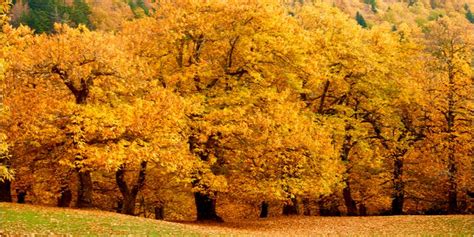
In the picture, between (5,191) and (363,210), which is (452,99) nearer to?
(363,210)

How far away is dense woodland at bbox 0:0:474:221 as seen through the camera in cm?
3039

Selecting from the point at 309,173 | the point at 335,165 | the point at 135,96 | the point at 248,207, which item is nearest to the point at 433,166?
the point at 335,165

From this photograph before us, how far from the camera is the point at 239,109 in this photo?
32719 millimetres

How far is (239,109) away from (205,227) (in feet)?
25.1

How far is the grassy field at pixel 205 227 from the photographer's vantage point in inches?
863

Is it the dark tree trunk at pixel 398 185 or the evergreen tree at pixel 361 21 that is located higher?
the evergreen tree at pixel 361 21

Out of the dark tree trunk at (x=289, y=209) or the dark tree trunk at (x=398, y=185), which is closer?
the dark tree trunk at (x=289, y=209)

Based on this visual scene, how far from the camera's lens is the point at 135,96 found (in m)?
34.3

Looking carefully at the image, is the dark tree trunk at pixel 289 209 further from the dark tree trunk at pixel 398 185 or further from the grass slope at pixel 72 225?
the grass slope at pixel 72 225

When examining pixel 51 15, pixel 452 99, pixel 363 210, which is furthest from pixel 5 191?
pixel 51 15

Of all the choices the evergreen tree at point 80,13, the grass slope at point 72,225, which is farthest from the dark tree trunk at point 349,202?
the evergreen tree at point 80,13

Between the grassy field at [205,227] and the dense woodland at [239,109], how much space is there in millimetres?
2420

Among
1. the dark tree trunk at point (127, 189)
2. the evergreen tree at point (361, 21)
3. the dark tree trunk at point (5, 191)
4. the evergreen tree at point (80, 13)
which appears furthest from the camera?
the evergreen tree at point (361, 21)

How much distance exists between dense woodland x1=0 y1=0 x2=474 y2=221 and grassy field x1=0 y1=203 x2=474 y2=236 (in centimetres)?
242
